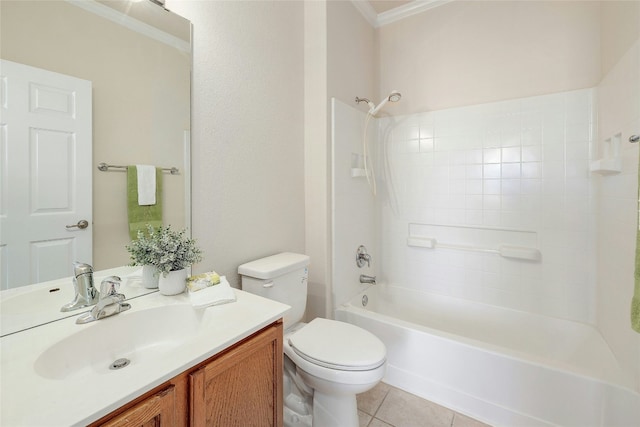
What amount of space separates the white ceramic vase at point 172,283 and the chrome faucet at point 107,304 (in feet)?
0.45

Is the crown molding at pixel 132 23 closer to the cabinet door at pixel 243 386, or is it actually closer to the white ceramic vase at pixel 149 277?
the white ceramic vase at pixel 149 277

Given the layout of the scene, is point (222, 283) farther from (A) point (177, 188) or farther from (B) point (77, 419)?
(B) point (77, 419)

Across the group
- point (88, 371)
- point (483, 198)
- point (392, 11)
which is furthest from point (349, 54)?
point (88, 371)

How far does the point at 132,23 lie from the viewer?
3.56 feet

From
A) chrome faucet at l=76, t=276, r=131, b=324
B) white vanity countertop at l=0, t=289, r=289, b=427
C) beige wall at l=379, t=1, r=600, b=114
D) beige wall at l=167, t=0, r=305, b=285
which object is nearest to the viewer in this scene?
white vanity countertop at l=0, t=289, r=289, b=427

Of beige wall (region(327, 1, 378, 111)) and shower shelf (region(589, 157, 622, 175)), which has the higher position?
beige wall (region(327, 1, 378, 111))

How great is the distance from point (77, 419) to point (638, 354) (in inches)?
74.5

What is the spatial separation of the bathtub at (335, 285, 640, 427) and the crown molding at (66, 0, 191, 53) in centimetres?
174

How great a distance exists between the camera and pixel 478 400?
154cm

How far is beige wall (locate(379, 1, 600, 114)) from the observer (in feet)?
5.79

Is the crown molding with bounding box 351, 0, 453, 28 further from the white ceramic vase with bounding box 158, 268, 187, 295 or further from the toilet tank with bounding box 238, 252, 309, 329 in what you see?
the white ceramic vase with bounding box 158, 268, 187, 295

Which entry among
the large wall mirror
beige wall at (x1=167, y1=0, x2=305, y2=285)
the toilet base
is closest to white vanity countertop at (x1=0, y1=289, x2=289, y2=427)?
the large wall mirror

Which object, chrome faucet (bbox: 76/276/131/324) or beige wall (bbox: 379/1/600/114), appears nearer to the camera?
chrome faucet (bbox: 76/276/131/324)

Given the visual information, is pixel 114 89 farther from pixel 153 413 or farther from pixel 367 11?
pixel 367 11
